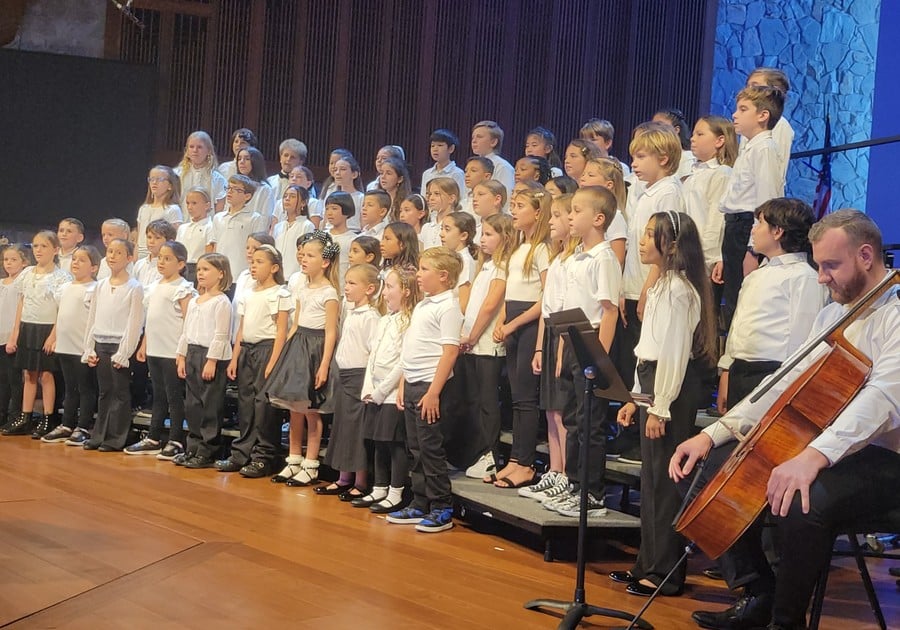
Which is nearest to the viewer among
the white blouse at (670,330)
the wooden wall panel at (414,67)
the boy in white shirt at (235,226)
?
the white blouse at (670,330)

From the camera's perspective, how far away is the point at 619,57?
11.4m

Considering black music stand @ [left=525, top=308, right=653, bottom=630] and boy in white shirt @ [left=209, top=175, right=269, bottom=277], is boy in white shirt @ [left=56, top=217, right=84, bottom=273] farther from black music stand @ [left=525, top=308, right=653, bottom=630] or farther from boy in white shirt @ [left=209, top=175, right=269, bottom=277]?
black music stand @ [left=525, top=308, right=653, bottom=630]

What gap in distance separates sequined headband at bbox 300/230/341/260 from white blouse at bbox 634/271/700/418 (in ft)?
8.24

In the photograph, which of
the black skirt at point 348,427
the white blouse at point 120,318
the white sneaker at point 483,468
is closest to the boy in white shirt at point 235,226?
the white blouse at point 120,318

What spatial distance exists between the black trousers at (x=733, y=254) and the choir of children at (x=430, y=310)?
0.01 m

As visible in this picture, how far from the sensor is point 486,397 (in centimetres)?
548

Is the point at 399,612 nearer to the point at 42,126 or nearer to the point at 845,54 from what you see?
the point at 42,126

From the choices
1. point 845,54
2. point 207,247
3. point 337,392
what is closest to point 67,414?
point 207,247

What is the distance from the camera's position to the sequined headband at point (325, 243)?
6.19 m

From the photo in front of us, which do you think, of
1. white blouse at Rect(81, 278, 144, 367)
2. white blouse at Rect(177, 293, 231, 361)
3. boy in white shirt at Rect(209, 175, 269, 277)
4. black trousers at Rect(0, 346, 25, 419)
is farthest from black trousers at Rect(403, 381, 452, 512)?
black trousers at Rect(0, 346, 25, 419)

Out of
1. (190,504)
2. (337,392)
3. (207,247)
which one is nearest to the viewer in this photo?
(190,504)

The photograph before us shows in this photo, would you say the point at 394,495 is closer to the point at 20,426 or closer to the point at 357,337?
the point at 357,337

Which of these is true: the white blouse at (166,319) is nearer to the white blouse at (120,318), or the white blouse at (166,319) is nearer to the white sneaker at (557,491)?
the white blouse at (120,318)

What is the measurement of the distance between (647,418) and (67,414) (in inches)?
192
